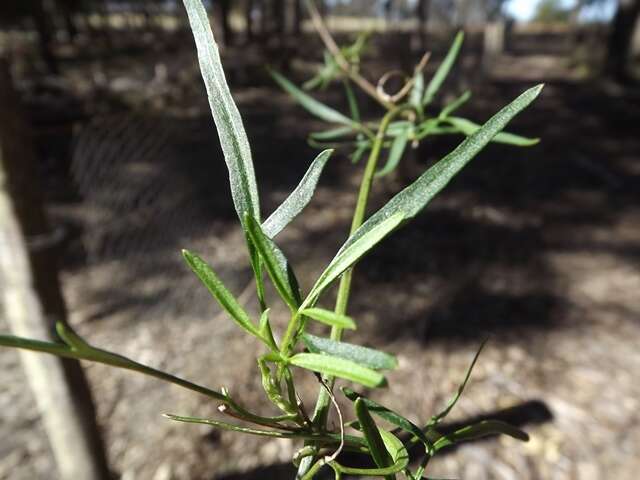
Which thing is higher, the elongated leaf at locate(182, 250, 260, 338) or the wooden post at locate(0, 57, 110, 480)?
the elongated leaf at locate(182, 250, 260, 338)

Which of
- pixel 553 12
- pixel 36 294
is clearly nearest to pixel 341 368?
pixel 36 294

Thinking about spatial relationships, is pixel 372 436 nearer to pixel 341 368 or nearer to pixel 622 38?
pixel 341 368

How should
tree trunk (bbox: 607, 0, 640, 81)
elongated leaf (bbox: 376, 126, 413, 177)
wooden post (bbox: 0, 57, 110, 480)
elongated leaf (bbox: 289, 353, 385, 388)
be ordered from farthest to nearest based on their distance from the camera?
1. tree trunk (bbox: 607, 0, 640, 81)
2. wooden post (bbox: 0, 57, 110, 480)
3. elongated leaf (bbox: 376, 126, 413, 177)
4. elongated leaf (bbox: 289, 353, 385, 388)

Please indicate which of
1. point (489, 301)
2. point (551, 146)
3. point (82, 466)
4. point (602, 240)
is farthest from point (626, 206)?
point (82, 466)

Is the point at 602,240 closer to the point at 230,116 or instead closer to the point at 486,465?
the point at 486,465

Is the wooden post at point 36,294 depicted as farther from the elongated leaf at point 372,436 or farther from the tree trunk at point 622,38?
the tree trunk at point 622,38

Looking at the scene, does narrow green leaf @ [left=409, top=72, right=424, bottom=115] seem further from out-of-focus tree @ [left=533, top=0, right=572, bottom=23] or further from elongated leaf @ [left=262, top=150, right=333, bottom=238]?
out-of-focus tree @ [left=533, top=0, right=572, bottom=23]

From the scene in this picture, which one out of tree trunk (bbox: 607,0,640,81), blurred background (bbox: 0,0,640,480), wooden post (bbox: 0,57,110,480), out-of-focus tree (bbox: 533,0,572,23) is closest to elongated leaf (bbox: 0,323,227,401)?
blurred background (bbox: 0,0,640,480)
